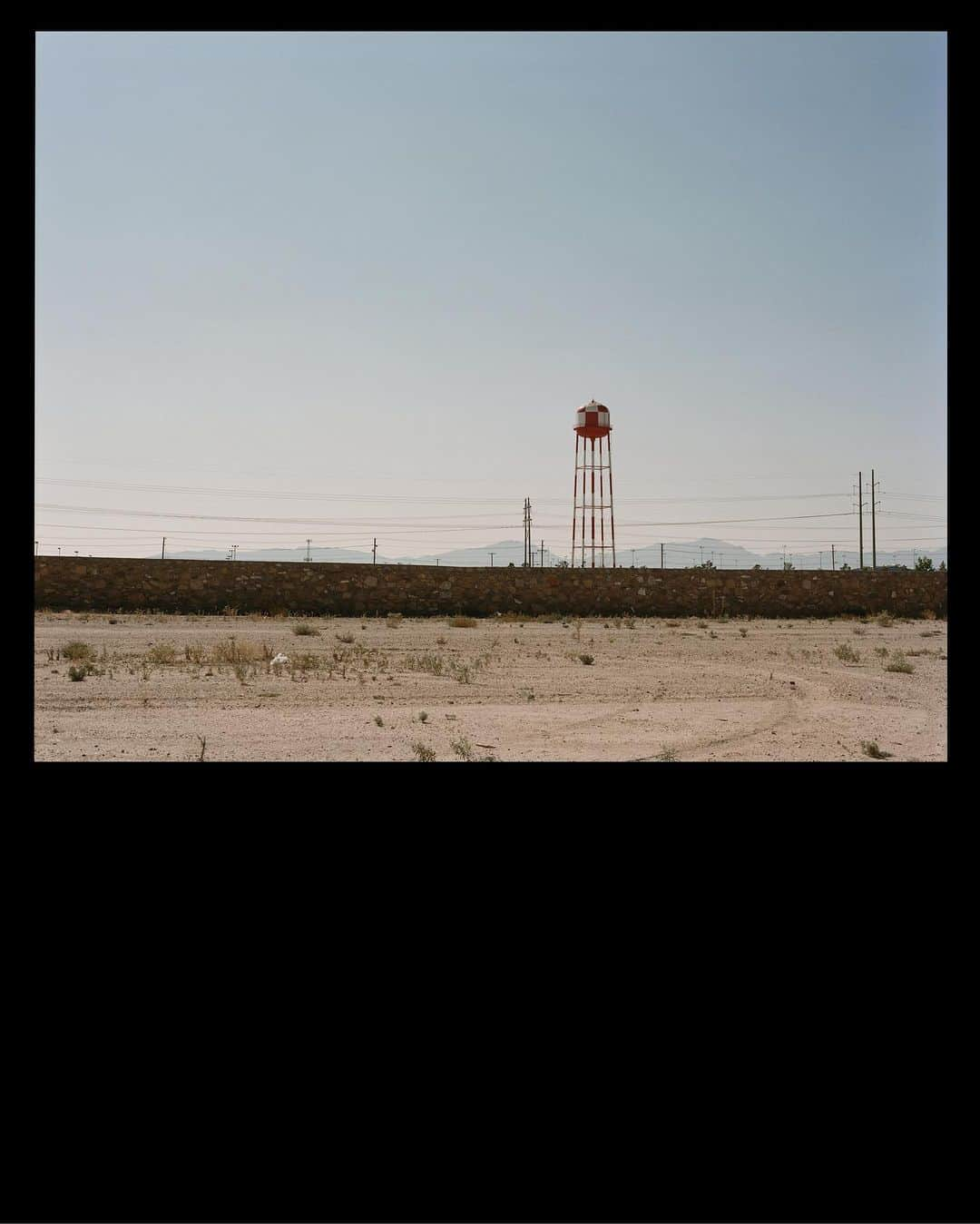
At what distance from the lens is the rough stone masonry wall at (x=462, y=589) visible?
23469 millimetres

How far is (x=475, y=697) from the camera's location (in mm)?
10797

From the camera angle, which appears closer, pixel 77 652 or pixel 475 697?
pixel 475 697

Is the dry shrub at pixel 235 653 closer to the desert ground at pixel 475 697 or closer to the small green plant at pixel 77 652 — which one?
the desert ground at pixel 475 697

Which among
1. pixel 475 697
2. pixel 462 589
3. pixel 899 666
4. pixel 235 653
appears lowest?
Answer: pixel 475 697

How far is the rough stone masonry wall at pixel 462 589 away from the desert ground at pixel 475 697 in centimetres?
418

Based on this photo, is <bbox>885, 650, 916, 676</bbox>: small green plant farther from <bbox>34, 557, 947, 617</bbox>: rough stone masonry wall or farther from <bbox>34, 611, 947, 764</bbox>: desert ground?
<bbox>34, 557, 947, 617</bbox>: rough stone masonry wall

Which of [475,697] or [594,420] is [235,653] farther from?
[594,420]

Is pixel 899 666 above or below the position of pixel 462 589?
below

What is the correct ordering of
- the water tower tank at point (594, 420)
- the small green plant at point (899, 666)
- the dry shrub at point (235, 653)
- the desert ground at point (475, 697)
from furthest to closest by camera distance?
the water tower tank at point (594, 420) → the small green plant at point (899, 666) → the dry shrub at point (235, 653) → the desert ground at point (475, 697)

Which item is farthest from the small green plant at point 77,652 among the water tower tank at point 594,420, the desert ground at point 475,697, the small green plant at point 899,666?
the water tower tank at point 594,420

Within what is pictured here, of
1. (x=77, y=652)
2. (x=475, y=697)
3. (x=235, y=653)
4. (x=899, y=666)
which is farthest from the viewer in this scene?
(x=235, y=653)

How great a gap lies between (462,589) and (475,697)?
14504mm

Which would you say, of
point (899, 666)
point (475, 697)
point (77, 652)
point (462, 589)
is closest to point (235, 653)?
point (77, 652)

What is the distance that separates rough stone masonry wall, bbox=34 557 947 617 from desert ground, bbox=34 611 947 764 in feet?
13.7
